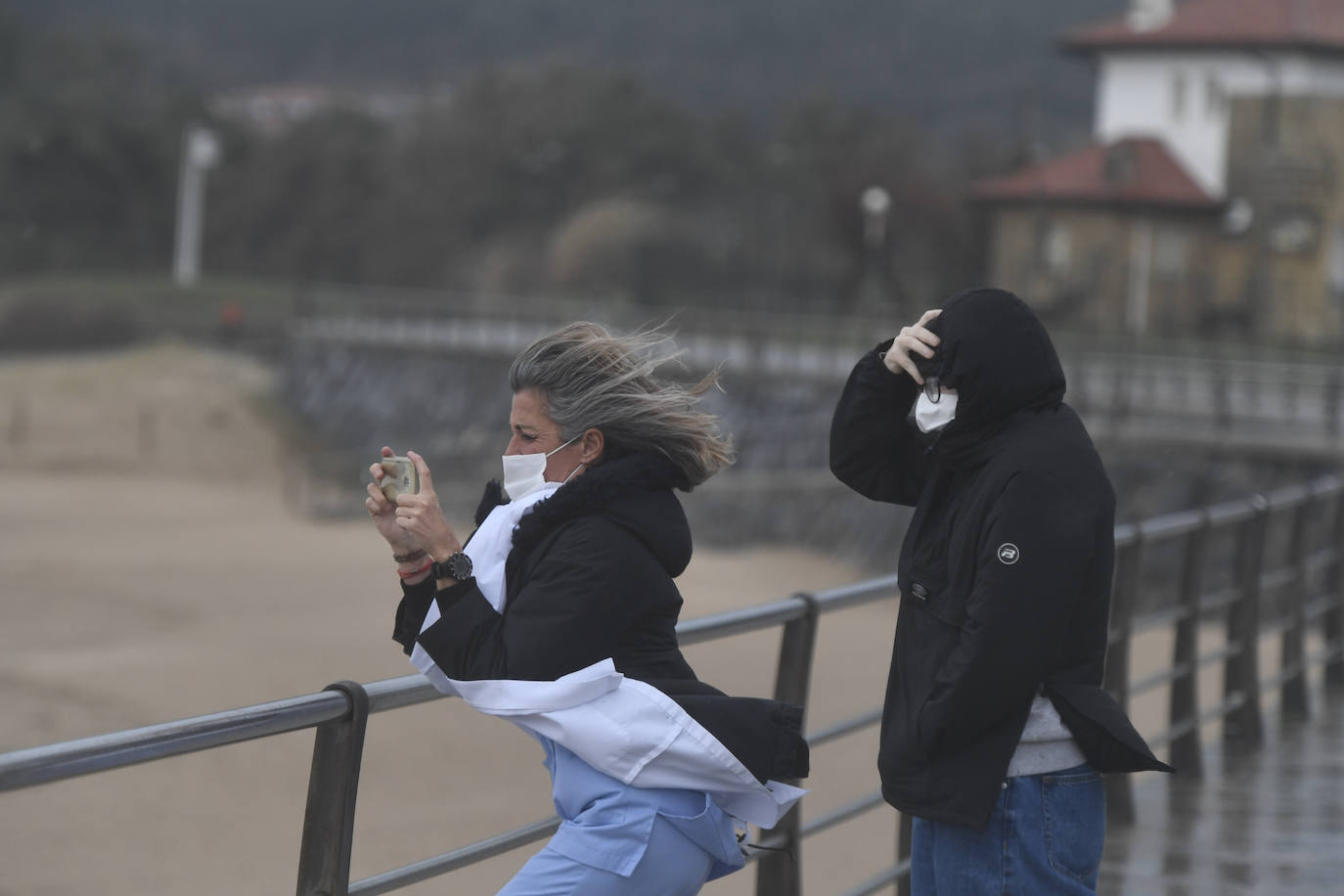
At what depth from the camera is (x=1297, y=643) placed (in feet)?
27.6

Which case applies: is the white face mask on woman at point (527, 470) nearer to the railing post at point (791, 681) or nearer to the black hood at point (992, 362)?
the black hood at point (992, 362)

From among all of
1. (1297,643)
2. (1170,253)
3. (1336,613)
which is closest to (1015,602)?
(1297,643)

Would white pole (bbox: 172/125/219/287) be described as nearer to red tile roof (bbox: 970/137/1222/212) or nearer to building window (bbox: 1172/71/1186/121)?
red tile roof (bbox: 970/137/1222/212)

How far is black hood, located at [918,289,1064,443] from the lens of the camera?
A: 2.88 m

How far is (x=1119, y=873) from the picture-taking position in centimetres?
548

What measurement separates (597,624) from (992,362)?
755 millimetres

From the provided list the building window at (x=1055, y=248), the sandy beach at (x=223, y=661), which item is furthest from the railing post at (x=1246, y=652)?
the building window at (x=1055, y=248)

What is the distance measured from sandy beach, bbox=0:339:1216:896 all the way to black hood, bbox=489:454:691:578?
9.28 m

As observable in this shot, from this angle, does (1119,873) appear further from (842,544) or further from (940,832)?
(842,544)

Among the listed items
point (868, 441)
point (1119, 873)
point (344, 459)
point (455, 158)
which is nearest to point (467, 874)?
point (1119, 873)

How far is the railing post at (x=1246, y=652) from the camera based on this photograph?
753cm

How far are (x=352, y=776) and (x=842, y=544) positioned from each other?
32765 millimetres

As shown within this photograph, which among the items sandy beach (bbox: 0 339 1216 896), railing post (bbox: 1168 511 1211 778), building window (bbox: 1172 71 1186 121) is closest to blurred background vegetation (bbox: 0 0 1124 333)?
building window (bbox: 1172 71 1186 121)

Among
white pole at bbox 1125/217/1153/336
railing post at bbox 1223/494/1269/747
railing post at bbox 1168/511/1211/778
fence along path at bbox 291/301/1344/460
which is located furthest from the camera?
white pole at bbox 1125/217/1153/336
